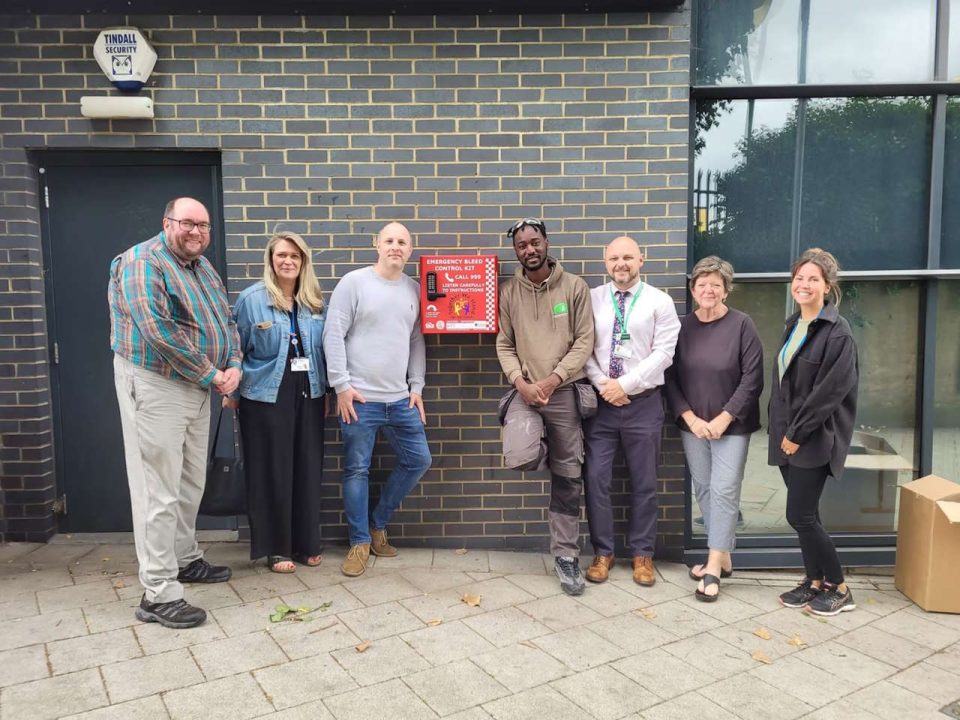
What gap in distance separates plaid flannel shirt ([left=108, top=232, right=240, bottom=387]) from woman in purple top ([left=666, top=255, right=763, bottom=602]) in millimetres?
2535

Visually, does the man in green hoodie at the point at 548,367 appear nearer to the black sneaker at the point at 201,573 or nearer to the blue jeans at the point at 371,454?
A: the blue jeans at the point at 371,454

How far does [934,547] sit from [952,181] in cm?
224

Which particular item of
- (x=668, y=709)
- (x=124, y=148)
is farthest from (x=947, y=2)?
(x=124, y=148)

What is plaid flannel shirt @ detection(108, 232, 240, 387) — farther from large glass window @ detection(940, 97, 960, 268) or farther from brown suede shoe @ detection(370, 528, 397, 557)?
large glass window @ detection(940, 97, 960, 268)

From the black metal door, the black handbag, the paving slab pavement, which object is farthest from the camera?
the black metal door

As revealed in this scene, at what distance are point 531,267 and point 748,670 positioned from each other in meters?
2.22

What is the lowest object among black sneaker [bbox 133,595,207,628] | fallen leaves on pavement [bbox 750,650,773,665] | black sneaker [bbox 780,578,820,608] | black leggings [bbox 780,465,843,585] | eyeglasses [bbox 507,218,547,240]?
fallen leaves on pavement [bbox 750,650,773,665]

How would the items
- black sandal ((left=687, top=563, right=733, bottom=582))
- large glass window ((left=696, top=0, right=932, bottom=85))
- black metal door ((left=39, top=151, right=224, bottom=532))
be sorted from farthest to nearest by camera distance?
black metal door ((left=39, top=151, right=224, bottom=532))
large glass window ((left=696, top=0, right=932, bottom=85))
black sandal ((left=687, top=563, right=733, bottom=582))

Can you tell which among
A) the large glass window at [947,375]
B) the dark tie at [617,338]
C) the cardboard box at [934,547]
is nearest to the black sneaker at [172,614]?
the dark tie at [617,338]

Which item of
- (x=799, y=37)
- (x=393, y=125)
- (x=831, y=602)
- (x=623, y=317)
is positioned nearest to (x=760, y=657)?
(x=831, y=602)

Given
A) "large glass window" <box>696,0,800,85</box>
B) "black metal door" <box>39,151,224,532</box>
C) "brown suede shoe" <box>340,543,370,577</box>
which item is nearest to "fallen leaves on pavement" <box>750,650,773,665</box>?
"brown suede shoe" <box>340,543,370,577</box>

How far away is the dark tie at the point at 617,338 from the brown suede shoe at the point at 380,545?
1.69m

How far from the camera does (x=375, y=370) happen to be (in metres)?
4.23

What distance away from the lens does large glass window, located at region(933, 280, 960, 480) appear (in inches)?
185
